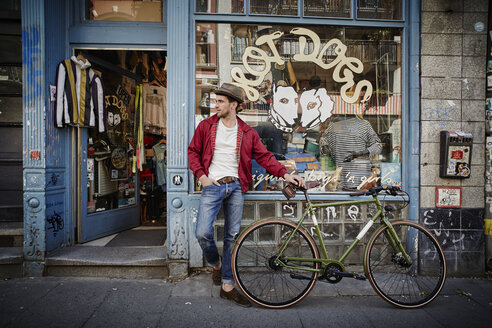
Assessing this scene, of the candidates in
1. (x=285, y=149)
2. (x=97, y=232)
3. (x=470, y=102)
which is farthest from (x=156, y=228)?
(x=470, y=102)

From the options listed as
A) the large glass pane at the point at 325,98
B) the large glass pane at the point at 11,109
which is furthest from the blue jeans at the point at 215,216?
the large glass pane at the point at 11,109

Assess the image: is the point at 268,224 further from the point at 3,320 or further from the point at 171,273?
the point at 3,320

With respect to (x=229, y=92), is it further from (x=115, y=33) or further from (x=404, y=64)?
(x=404, y=64)

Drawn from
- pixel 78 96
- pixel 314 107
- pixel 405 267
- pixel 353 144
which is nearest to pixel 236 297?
pixel 405 267

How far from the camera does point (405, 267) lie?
326 cm

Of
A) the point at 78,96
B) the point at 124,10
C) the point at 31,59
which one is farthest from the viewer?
the point at 124,10

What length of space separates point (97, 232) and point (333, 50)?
4512mm

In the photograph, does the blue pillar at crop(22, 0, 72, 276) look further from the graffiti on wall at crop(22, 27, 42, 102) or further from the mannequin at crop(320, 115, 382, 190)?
the mannequin at crop(320, 115, 382, 190)

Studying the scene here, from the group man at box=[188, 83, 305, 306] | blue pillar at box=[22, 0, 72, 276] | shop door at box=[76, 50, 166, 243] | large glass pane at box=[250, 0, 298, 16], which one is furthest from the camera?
shop door at box=[76, 50, 166, 243]

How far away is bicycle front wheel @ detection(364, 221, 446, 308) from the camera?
3.21 meters

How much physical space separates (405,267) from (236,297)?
185 cm

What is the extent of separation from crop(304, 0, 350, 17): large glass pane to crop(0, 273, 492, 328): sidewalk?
11.8ft

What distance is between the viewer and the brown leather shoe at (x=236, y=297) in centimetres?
317

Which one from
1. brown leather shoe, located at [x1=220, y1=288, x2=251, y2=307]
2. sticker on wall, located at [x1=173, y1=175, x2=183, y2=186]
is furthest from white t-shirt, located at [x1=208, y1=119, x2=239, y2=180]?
brown leather shoe, located at [x1=220, y1=288, x2=251, y2=307]
